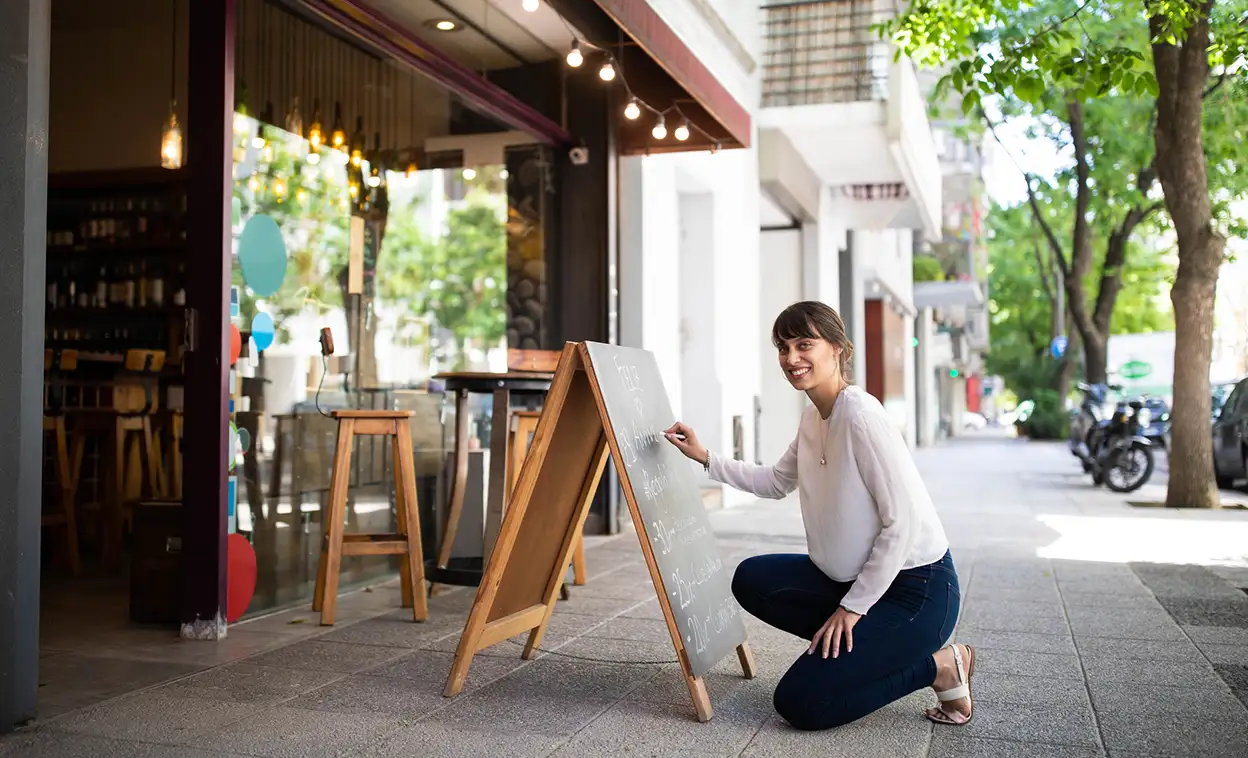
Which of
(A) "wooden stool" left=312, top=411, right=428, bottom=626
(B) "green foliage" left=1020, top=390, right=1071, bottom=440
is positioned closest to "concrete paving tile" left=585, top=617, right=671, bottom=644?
(A) "wooden stool" left=312, top=411, right=428, bottom=626

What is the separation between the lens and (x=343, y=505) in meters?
5.39

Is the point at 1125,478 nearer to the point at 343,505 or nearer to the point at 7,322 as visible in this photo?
the point at 343,505

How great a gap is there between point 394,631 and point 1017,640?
272 centimetres

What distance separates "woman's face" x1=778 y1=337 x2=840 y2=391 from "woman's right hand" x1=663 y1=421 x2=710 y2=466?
0.50 meters

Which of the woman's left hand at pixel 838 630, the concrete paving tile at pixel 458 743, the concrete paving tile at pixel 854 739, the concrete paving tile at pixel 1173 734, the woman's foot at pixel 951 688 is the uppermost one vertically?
the woman's left hand at pixel 838 630

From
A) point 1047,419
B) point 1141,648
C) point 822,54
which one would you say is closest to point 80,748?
point 1141,648

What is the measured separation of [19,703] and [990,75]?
655cm

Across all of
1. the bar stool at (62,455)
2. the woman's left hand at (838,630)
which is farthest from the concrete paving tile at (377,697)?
the bar stool at (62,455)

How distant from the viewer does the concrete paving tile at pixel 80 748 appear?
3.33 meters

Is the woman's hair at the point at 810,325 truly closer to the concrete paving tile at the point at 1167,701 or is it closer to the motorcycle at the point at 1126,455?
the concrete paving tile at the point at 1167,701

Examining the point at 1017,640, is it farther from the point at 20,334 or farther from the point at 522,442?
the point at 20,334

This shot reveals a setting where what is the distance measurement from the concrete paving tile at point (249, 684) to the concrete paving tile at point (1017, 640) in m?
2.67

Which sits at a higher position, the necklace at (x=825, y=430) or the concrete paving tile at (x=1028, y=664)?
the necklace at (x=825, y=430)

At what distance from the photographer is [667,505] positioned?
4039 mm
